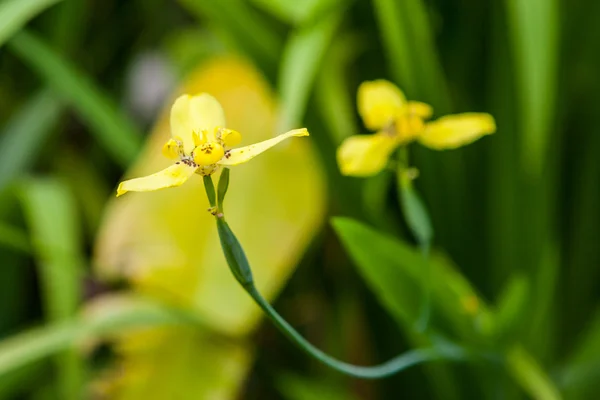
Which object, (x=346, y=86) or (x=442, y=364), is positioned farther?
(x=346, y=86)

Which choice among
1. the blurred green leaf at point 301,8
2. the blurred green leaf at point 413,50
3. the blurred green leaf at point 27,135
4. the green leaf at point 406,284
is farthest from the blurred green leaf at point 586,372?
the blurred green leaf at point 27,135

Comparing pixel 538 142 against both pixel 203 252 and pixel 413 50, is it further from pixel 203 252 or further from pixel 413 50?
pixel 203 252

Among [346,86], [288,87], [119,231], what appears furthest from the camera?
[346,86]

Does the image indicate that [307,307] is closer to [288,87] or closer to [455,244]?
[455,244]

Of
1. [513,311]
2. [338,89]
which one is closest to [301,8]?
[338,89]

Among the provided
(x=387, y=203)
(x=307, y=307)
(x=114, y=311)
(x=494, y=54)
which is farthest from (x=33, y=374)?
(x=494, y=54)

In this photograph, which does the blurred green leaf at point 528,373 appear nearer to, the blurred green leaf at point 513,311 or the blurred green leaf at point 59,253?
the blurred green leaf at point 513,311

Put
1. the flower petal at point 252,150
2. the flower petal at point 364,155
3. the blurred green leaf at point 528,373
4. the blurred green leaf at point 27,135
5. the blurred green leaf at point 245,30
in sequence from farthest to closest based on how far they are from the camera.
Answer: the blurred green leaf at point 27,135 < the blurred green leaf at point 245,30 < the blurred green leaf at point 528,373 < the flower petal at point 364,155 < the flower petal at point 252,150
